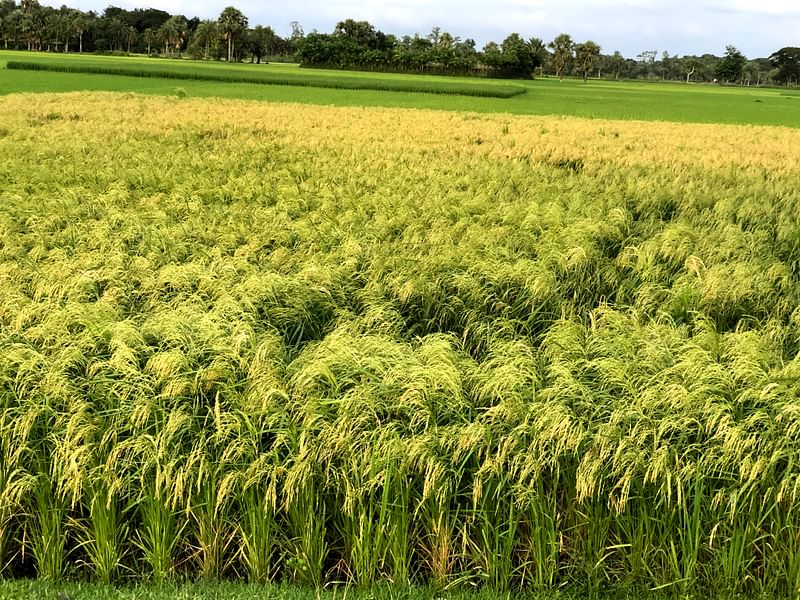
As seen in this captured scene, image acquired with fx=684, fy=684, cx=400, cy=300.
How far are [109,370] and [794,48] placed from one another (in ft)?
561

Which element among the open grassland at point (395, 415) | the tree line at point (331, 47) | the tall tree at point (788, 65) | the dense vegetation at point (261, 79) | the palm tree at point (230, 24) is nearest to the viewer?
the open grassland at point (395, 415)

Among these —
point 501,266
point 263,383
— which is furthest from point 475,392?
point 501,266

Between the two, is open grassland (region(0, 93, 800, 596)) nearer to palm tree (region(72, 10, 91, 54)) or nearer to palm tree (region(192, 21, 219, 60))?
palm tree (region(192, 21, 219, 60))

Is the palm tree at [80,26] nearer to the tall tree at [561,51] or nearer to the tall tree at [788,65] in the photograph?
the tall tree at [561,51]

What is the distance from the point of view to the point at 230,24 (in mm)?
123250

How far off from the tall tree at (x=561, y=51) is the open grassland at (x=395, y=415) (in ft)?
456

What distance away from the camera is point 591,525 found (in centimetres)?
379

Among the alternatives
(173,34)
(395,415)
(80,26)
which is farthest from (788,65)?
(395,415)

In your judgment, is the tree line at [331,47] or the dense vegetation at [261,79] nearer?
the dense vegetation at [261,79]

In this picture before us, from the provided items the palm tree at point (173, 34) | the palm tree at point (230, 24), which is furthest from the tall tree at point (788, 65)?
the palm tree at point (173, 34)

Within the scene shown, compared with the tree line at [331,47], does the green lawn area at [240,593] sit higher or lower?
lower

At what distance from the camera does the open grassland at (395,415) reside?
3.73m

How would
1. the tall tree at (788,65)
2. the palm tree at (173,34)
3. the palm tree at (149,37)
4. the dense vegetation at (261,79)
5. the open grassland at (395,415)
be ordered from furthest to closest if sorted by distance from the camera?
1. the tall tree at (788,65)
2. the palm tree at (173,34)
3. the palm tree at (149,37)
4. the dense vegetation at (261,79)
5. the open grassland at (395,415)

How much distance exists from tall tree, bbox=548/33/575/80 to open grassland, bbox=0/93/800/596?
456 feet
